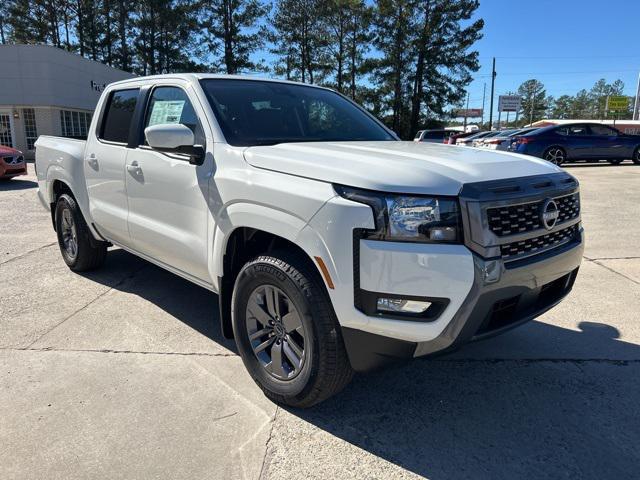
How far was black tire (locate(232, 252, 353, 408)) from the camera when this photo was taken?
2.55 meters

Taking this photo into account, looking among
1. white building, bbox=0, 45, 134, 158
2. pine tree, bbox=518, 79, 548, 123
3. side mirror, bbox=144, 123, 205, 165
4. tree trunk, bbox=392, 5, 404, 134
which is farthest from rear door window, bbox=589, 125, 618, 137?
pine tree, bbox=518, 79, 548, 123

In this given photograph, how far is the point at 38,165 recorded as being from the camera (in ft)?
19.0

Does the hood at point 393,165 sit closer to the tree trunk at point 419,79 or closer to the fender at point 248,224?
the fender at point 248,224

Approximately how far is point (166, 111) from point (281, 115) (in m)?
0.90

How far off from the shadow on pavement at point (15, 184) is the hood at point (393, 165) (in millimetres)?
12725

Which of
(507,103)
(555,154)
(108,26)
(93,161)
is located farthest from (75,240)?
(507,103)

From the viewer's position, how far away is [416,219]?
7.59 ft

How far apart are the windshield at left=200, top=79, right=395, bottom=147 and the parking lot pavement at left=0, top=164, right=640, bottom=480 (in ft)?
5.18

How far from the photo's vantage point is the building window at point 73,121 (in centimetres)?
2847

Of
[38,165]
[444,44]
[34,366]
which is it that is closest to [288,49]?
[444,44]

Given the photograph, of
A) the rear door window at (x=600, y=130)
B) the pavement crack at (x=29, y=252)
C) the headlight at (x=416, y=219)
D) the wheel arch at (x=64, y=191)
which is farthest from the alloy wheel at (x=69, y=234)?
the rear door window at (x=600, y=130)

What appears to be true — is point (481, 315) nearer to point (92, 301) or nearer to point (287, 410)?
point (287, 410)

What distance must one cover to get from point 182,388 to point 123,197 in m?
1.78

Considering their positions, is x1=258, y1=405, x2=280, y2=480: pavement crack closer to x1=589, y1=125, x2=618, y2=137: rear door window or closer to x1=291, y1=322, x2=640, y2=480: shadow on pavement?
x1=291, y1=322, x2=640, y2=480: shadow on pavement
